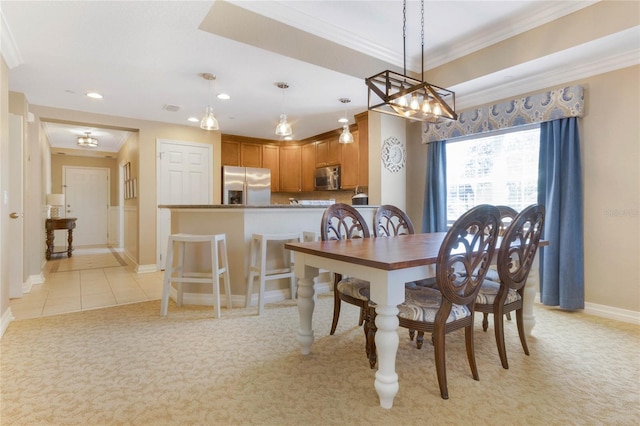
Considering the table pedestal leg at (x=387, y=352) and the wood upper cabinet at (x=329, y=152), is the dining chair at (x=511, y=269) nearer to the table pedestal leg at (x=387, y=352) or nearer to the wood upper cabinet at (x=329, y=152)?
the table pedestal leg at (x=387, y=352)

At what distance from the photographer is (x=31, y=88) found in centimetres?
363

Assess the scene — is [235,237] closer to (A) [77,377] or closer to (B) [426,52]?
(A) [77,377]

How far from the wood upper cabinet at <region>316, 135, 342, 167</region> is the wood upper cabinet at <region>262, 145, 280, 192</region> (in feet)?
2.90

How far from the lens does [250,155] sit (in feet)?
19.7

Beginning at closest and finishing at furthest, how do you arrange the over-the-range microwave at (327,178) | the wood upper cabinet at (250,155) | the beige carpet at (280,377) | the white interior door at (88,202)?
the beige carpet at (280,377), the over-the-range microwave at (327,178), the wood upper cabinet at (250,155), the white interior door at (88,202)

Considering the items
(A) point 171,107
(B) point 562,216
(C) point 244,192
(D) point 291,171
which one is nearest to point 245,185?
(C) point 244,192

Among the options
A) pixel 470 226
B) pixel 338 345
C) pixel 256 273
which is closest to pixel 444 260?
pixel 470 226

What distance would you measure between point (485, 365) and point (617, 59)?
2783 mm

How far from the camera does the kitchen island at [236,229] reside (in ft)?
10.6

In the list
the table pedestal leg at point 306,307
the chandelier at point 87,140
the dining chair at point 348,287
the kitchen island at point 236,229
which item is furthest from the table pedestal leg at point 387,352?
the chandelier at point 87,140

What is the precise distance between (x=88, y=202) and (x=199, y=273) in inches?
251

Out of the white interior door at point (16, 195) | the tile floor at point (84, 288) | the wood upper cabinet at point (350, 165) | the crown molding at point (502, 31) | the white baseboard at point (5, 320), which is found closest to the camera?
the white baseboard at point (5, 320)

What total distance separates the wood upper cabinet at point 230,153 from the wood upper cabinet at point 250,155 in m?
0.07

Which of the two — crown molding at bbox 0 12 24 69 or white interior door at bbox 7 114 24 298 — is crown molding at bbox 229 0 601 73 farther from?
white interior door at bbox 7 114 24 298
